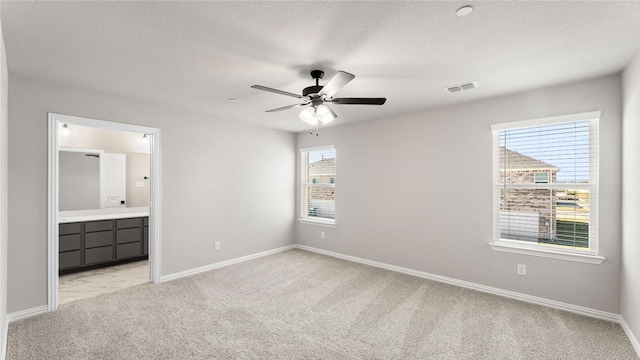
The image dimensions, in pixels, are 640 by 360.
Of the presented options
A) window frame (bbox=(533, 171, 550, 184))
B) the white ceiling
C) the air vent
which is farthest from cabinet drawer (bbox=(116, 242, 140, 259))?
window frame (bbox=(533, 171, 550, 184))

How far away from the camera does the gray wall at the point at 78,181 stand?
4.74 metres

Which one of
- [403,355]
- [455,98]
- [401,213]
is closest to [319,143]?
[401,213]

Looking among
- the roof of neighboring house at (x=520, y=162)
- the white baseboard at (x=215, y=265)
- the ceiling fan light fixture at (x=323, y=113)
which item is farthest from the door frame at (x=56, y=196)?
the roof of neighboring house at (x=520, y=162)

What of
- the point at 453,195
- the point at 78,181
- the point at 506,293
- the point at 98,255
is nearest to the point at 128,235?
the point at 98,255

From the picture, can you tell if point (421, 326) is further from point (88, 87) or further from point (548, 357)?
point (88, 87)

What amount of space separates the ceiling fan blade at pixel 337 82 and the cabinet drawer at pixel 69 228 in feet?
14.0

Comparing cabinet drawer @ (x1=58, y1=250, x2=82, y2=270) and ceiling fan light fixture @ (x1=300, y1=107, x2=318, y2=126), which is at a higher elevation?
ceiling fan light fixture @ (x1=300, y1=107, x2=318, y2=126)

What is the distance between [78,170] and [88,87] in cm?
245

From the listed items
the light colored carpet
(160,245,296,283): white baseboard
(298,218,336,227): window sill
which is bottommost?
the light colored carpet

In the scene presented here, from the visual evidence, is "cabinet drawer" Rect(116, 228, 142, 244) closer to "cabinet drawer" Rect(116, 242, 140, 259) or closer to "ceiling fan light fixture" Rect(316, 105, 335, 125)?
"cabinet drawer" Rect(116, 242, 140, 259)

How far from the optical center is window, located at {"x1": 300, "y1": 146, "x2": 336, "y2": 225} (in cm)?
548

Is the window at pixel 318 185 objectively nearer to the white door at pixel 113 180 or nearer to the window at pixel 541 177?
the window at pixel 541 177

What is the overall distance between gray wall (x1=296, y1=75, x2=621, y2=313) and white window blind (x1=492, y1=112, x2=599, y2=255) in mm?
96

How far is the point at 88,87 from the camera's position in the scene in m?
3.24
